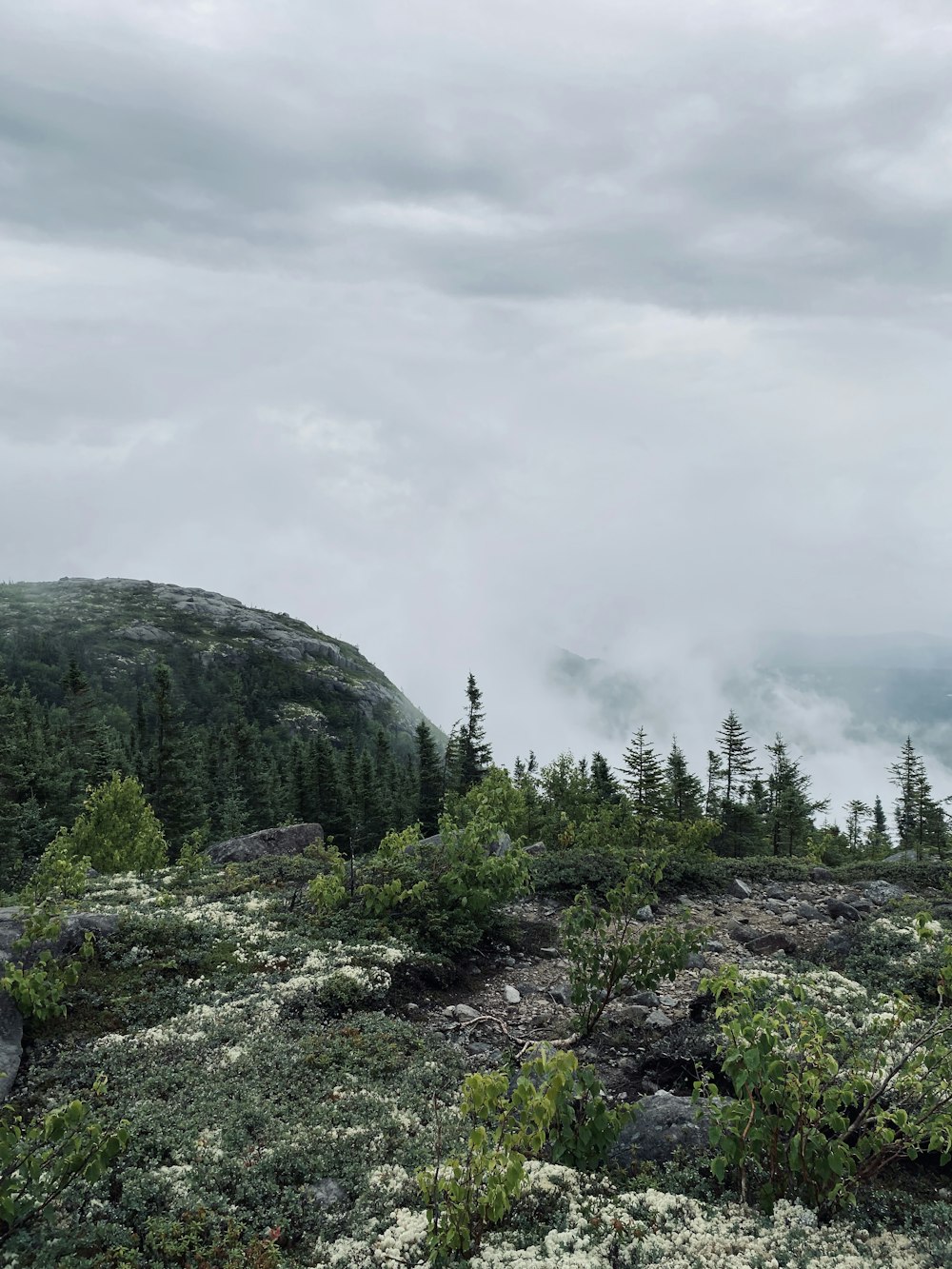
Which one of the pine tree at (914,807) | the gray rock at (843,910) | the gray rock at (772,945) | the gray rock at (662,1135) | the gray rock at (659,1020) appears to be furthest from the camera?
the pine tree at (914,807)

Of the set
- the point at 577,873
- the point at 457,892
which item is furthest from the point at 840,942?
the point at 457,892

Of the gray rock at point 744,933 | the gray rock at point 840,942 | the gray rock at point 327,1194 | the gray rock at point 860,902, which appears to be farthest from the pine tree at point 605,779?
the gray rock at point 327,1194

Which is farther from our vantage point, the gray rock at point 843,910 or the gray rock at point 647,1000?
the gray rock at point 843,910

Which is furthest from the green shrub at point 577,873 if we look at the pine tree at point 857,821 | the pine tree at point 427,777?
the pine tree at point 857,821

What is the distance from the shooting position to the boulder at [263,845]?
2975 cm

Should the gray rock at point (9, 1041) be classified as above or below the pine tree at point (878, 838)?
above

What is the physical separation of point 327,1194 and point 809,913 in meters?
17.0

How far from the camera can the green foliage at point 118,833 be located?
2867 cm

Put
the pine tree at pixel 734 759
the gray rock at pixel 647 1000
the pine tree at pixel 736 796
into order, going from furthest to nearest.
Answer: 1. the pine tree at pixel 734 759
2. the pine tree at pixel 736 796
3. the gray rock at pixel 647 1000

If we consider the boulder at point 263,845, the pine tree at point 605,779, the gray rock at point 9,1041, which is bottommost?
the gray rock at point 9,1041

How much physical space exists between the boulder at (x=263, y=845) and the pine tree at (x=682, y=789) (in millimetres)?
31981

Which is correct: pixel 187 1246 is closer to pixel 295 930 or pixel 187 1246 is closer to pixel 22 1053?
pixel 22 1053

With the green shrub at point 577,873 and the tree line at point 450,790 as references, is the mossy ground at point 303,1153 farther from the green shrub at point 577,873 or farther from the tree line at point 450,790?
the tree line at point 450,790

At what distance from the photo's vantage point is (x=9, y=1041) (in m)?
10.9
